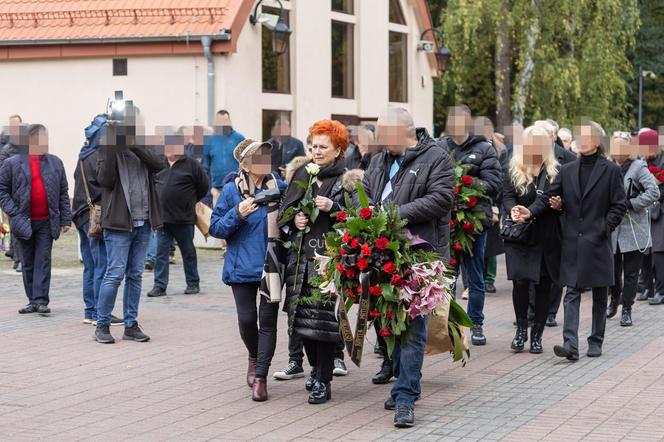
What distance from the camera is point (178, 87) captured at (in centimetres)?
2350

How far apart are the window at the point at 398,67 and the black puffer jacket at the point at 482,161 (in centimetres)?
1927

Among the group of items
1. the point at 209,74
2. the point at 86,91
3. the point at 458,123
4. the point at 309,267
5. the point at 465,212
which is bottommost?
the point at 309,267

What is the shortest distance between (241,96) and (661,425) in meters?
17.3

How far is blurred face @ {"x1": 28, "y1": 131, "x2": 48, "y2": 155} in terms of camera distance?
12.1 m

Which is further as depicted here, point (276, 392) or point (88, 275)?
point (88, 275)

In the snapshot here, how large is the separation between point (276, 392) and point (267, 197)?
1.45 m

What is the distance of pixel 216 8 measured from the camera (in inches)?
920

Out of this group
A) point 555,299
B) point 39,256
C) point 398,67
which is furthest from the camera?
point 398,67

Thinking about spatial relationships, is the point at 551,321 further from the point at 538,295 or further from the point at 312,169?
the point at 312,169

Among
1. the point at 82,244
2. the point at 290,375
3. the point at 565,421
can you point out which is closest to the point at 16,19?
the point at 82,244

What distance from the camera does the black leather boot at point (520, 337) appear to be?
10508mm

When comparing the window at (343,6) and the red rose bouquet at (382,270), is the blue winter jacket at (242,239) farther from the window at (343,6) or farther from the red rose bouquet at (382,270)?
the window at (343,6)

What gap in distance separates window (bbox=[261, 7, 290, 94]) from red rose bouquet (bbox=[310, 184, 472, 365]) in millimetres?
17426

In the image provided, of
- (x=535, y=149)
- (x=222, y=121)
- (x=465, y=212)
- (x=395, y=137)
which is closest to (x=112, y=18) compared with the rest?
(x=222, y=121)
